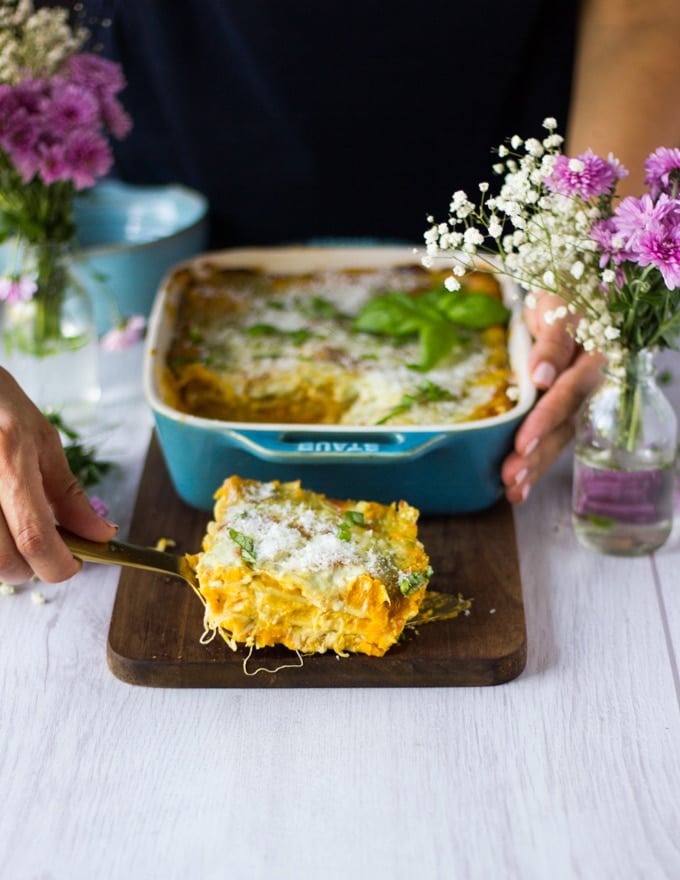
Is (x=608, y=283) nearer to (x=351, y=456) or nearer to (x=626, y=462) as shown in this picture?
(x=626, y=462)

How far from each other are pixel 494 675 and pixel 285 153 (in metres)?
1.52

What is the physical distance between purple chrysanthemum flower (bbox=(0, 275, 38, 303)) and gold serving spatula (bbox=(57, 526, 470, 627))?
650mm

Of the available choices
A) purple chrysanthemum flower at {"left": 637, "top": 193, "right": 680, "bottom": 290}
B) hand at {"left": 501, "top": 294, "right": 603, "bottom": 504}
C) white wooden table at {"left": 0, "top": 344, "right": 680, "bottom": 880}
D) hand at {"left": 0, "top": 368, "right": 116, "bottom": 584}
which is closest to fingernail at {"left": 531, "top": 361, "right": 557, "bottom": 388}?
hand at {"left": 501, "top": 294, "right": 603, "bottom": 504}

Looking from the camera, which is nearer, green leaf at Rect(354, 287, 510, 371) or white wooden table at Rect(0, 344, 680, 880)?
white wooden table at Rect(0, 344, 680, 880)

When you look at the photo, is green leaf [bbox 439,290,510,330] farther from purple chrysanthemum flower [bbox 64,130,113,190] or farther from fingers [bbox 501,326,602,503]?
purple chrysanthemum flower [bbox 64,130,113,190]

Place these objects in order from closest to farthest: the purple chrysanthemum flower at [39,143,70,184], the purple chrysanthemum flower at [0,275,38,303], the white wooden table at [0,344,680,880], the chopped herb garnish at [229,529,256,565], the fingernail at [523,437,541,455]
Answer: the white wooden table at [0,344,680,880]
the chopped herb garnish at [229,529,256,565]
the fingernail at [523,437,541,455]
the purple chrysanthemum flower at [39,143,70,184]
the purple chrysanthemum flower at [0,275,38,303]

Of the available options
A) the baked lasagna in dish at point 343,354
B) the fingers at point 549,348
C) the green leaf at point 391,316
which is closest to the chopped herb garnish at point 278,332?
the baked lasagna in dish at point 343,354

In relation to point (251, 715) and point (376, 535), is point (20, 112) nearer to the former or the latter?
point (376, 535)

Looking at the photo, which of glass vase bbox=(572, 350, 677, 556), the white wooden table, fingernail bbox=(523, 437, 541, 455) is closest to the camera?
the white wooden table

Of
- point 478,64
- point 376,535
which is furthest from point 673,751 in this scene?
point 478,64

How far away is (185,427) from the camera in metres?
1.83

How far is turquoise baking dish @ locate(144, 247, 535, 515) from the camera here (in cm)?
179

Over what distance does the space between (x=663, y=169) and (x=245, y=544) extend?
0.76m

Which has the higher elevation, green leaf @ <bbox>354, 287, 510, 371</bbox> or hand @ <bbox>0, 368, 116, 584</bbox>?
hand @ <bbox>0, 368, 116, 584</bbox>
